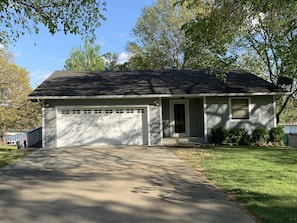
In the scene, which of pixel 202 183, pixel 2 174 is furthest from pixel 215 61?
pixel 2 174

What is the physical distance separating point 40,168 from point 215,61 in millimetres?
7857

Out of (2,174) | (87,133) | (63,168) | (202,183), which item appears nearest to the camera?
(202,183)

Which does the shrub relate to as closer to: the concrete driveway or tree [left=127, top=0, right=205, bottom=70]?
the concrete driveway

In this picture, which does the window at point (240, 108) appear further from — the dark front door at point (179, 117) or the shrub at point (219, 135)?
the dark front door at point (179, 117)

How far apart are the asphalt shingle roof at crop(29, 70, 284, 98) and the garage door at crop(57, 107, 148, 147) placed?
0.96 m

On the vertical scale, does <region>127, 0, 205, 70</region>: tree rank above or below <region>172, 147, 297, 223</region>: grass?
above

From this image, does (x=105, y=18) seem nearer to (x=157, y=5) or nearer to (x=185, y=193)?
(x=185, y=193)

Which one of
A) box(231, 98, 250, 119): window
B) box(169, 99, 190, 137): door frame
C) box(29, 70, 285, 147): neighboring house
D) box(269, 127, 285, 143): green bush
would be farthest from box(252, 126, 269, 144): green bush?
box(169, 99, 190, 137): door frame

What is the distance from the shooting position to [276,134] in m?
17.3

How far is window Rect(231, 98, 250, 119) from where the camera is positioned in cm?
1784

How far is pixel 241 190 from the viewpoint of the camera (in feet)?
23.4

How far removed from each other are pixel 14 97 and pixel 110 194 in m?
28.5

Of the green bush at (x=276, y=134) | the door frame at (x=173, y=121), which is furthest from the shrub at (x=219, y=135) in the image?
the green bush at (x=276, y=134)

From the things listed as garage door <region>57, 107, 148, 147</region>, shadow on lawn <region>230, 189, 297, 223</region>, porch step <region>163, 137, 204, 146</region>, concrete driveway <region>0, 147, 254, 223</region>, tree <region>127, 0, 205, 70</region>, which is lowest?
shadow on lawn <region>230, 189, 297, 223</region>
